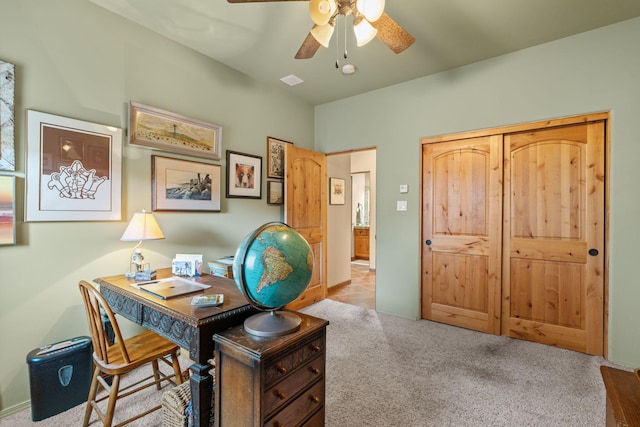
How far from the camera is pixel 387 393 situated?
2.05 metres

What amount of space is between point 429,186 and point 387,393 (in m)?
2.29

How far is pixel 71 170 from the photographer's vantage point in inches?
82.0

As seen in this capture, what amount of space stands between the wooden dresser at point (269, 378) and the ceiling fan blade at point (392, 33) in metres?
1.79

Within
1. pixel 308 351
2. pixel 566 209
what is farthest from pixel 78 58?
pixel 566 209

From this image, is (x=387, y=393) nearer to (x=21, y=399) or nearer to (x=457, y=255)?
(x=457, y=255)

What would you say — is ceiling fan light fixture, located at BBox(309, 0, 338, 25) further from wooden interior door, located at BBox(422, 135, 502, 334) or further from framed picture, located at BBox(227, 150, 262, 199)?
wooden interior door, located at BBox(422, 135, 502, 334)

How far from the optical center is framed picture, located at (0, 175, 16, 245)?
71.4 inches

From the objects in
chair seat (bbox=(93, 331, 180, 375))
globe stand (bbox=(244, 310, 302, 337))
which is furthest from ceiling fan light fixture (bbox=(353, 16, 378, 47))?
chair seat (bbox=(93, 331, 180, 375))

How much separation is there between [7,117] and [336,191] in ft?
12.8

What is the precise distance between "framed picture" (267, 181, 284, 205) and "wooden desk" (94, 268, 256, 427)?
2146 mm

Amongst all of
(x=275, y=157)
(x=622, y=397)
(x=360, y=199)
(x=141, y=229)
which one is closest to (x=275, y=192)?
(x=275, y=157)

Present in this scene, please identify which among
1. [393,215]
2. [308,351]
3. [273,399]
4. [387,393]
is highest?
[393,215]

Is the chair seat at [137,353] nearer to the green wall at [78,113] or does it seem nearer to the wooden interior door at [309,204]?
the green wall at [78,113]

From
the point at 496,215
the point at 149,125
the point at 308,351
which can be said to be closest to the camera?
the point at 308,351
